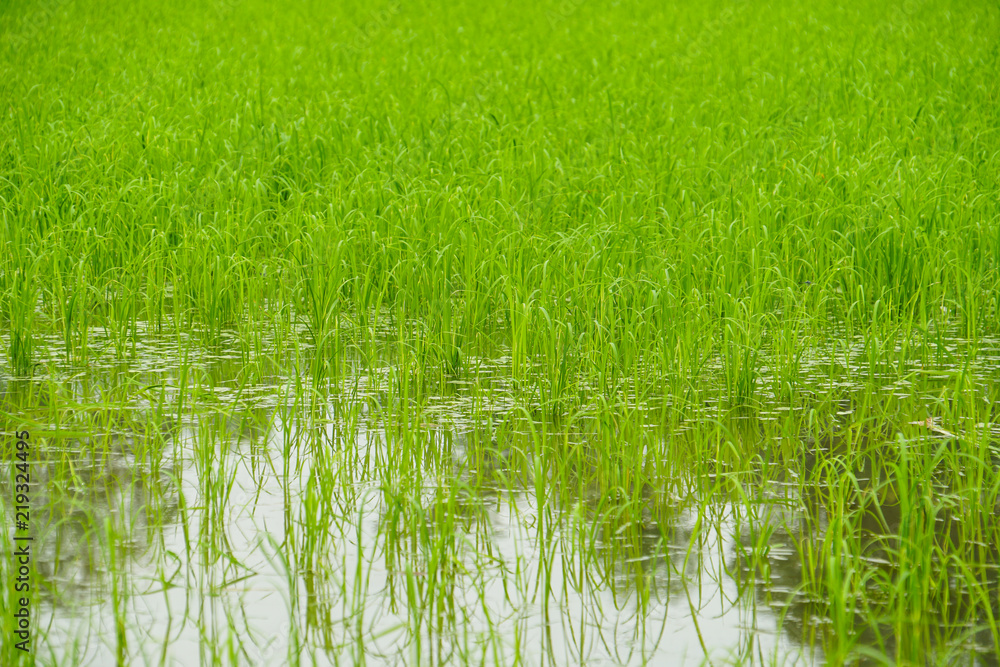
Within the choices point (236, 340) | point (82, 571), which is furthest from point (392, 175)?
point (82, 571)

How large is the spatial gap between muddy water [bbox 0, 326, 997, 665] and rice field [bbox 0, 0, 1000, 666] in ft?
0.04

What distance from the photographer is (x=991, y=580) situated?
2693 millimetres

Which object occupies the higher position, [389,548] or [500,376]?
[500,376]

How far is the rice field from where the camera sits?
256 cm

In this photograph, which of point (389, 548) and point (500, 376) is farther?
point (500, 376)

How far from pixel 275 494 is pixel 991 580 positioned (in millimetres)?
1982

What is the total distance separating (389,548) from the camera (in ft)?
9.35

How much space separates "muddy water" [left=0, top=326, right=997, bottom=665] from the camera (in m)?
2.45

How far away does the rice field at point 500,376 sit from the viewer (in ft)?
8.41

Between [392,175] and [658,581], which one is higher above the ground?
[392,175]

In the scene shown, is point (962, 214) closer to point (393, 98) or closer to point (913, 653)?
point (913, 653)

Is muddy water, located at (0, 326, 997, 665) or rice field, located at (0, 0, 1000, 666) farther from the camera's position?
rice field, located at (0, 0, 1000, 666)

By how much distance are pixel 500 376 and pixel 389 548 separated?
1432 millimetres

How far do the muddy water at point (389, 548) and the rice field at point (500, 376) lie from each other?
14mm
